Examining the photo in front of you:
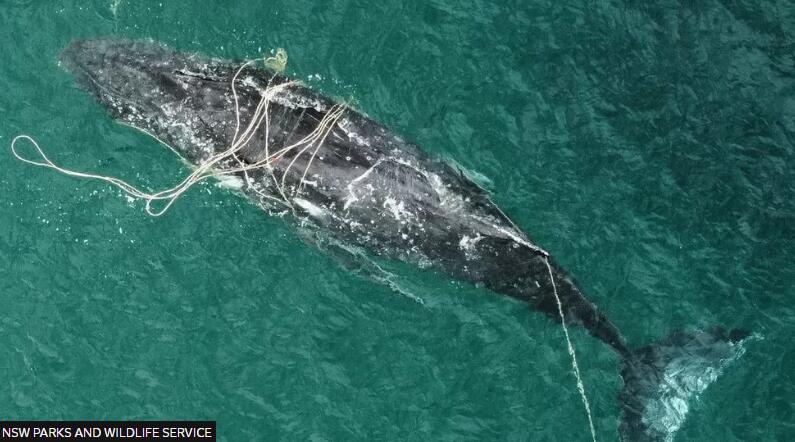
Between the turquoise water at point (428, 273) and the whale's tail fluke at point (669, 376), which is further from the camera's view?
the turquoise water at point (428, 273)

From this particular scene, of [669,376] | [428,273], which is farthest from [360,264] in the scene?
[669,376]

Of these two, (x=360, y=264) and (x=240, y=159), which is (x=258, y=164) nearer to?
(x=240, y=159)

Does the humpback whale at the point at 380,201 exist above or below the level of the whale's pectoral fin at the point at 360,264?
above

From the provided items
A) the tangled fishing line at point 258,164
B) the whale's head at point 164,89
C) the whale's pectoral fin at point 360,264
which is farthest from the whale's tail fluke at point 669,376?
the whale's head at point 164,89

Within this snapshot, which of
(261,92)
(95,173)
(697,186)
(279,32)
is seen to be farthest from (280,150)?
(697,186)

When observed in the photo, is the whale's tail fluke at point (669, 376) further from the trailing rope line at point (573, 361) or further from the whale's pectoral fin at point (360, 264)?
the whale's pectoral fin at point (360, 264)

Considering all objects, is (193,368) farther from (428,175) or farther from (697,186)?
(697,186)
